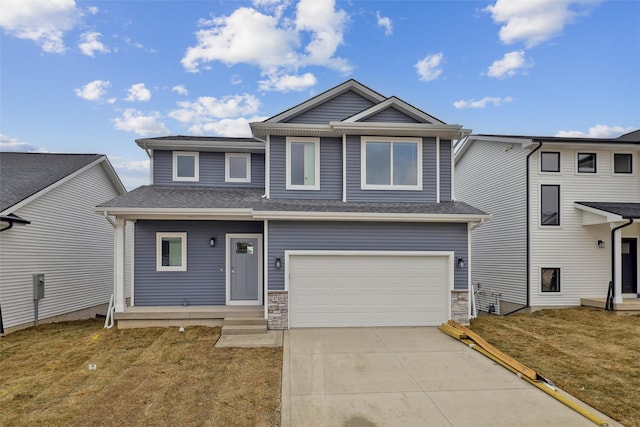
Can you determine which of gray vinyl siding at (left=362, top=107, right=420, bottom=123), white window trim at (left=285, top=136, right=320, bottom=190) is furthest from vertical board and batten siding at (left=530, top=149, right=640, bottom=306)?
white window trim at (left=285, top=136, right=320, bottom=190)

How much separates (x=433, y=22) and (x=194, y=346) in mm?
14427

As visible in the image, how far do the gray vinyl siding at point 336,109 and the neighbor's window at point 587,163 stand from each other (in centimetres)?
774

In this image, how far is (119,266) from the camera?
29.9ft

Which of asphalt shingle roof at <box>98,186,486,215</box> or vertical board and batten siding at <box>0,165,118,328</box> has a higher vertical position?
asphalt shingle roof at <box>98,186,486,215</box>

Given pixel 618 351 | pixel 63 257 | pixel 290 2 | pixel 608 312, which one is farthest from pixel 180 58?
pixel 608 312

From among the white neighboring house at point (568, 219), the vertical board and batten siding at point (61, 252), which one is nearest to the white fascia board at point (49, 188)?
the vertical board and batten siding at point (61, 252)

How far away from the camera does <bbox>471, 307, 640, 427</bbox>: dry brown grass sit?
5.08 metres

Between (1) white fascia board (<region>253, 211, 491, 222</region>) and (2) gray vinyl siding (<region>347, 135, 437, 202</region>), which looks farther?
(2) gray vinyl siding (<region>347, 135, 437, 202</region>)

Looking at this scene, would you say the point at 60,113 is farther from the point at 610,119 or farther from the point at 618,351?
the point at 610,119

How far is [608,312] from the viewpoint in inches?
425

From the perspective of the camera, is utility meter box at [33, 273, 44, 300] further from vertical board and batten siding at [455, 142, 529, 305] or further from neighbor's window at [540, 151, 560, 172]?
neighbor's window at [540, 151, 560, 172]

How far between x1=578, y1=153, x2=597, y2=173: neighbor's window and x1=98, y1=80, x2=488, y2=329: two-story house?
5606 mm

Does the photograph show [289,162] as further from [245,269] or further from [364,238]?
[245,269]

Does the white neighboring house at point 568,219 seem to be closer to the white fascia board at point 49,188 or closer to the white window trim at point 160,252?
the white window trim at point 160,252
